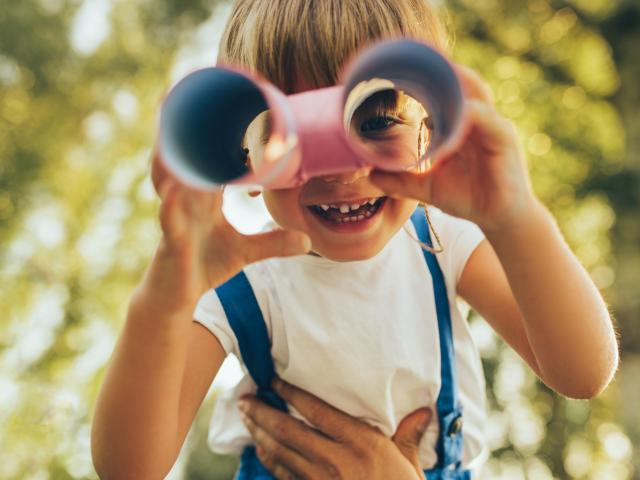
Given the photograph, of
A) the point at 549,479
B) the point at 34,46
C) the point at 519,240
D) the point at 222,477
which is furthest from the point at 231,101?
the point at 222,477

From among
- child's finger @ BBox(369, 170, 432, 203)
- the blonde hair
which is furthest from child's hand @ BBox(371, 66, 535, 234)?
the blonde hair

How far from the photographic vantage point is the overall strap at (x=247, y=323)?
126 centimetres

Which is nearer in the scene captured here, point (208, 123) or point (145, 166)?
point (208, 123)

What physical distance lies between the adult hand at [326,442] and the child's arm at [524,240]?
352 mm

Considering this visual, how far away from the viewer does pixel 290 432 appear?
1348mm

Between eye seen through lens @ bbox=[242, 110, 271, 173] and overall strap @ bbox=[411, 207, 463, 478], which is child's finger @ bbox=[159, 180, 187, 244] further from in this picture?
overall strap @ bbox=[411, 207, 463, 478]

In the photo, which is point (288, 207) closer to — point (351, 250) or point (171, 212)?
point (351, 250)

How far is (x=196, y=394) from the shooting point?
115 cm

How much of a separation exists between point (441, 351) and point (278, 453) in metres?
0.36

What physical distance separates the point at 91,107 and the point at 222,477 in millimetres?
3177

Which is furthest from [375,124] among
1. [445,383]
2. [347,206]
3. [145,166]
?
[145,166]

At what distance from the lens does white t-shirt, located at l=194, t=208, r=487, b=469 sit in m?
1.28

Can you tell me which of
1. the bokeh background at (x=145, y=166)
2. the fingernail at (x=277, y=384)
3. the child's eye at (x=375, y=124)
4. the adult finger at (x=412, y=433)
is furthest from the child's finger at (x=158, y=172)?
the bokeh background at (x=145, y=166)

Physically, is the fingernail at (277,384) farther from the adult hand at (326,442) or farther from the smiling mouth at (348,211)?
the smiling mouth at (348,211)
